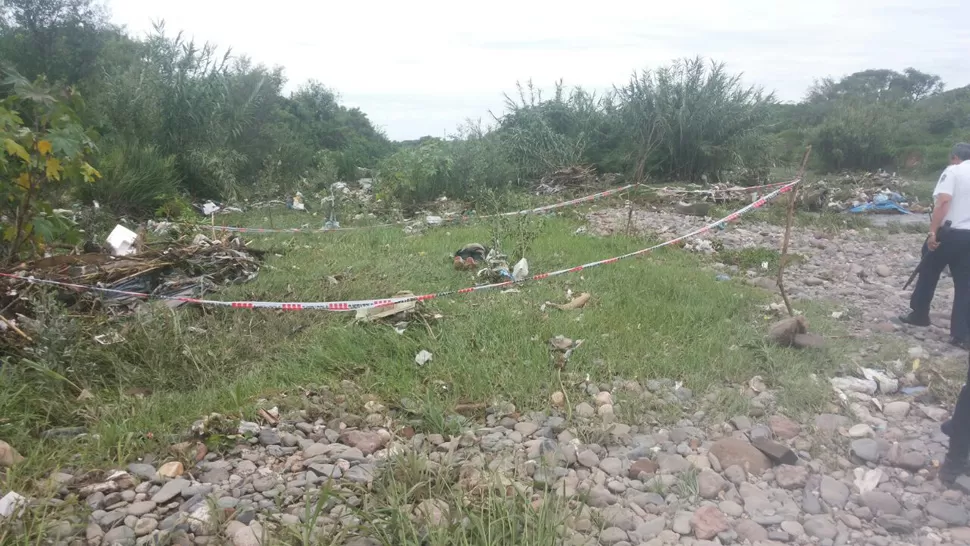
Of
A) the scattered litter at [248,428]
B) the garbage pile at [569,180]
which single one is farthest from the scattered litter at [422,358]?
the garbage pile at [569,180]

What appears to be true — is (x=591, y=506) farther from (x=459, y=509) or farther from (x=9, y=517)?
(x=9, y=517)

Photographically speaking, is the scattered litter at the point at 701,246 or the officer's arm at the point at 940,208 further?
the scattered litter at the point at 701,246

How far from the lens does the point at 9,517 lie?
7.55 feet

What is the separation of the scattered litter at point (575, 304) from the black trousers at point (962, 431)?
2.43 meters

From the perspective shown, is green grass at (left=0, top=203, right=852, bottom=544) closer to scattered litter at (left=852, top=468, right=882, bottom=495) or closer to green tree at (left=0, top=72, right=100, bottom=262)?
scattered litter at (left=852, top=468, right=882, bottom=495)

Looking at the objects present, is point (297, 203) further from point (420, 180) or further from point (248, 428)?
point (248, 428)

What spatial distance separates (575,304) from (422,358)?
1429mm

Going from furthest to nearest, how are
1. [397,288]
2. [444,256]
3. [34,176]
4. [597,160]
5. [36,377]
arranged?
[597,160], [444,256], [397,288], [34,176], [36,377]

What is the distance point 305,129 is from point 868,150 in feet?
49.8

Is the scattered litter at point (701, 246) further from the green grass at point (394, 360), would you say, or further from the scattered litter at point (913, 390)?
the scattered litter at point (913, 390)

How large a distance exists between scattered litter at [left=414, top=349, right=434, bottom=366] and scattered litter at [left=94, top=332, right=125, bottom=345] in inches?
69.2

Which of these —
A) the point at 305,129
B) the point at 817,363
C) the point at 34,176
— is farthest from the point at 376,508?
the point at 305,129

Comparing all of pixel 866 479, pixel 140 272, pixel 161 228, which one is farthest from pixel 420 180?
pixel 866 479

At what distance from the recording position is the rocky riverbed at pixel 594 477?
2.37m
